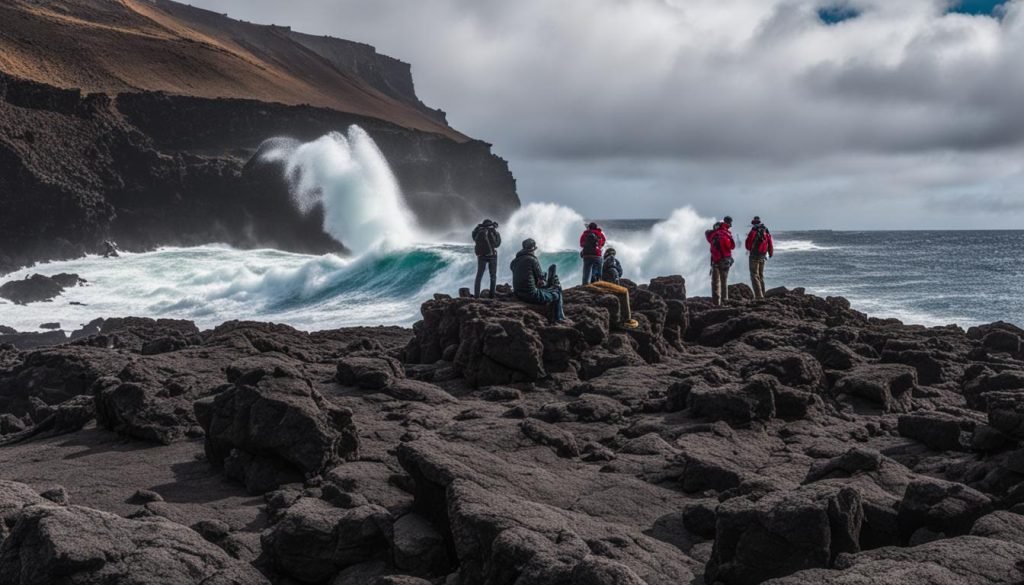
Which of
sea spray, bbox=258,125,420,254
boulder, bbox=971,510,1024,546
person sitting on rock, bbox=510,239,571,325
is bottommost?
boulder, bbox=971,510,1024,546

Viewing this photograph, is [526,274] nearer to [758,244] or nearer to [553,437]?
[553,437]

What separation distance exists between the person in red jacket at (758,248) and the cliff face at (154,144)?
103ft

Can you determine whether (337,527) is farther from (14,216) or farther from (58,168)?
(58,168)

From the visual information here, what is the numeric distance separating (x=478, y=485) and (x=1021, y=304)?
3050cm

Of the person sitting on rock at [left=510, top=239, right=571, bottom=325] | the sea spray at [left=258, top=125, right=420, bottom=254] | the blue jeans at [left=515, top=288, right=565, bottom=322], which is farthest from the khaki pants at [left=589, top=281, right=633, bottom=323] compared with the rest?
the sea spray at [left=258, top=125, right=420, bottom=254]

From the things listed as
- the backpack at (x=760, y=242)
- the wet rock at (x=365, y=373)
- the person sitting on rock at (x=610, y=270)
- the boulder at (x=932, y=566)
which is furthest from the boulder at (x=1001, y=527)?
the backpack at (x=760, y=242)

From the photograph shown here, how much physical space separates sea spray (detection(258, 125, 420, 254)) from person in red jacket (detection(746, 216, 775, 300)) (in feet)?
104

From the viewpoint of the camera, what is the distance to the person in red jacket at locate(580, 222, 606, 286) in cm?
1673

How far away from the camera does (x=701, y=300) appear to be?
16.6 m

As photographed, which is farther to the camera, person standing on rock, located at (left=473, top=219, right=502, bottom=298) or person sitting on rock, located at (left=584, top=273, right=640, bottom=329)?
person standing on rock, located at (left=473, top=219, right=502, bottom=298)

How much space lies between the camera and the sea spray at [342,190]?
4941 centimetres

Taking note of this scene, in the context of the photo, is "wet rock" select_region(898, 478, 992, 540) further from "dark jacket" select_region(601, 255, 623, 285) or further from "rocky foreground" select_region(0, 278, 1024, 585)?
"dark jacket" select_region(601, 255, 623, 285)

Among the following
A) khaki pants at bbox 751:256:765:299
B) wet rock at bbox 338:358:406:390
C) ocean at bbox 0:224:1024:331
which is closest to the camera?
wet rock at bbox 338:358:406:390

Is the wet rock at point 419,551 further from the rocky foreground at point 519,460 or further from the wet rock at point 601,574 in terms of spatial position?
the wet rock at point 601,574
